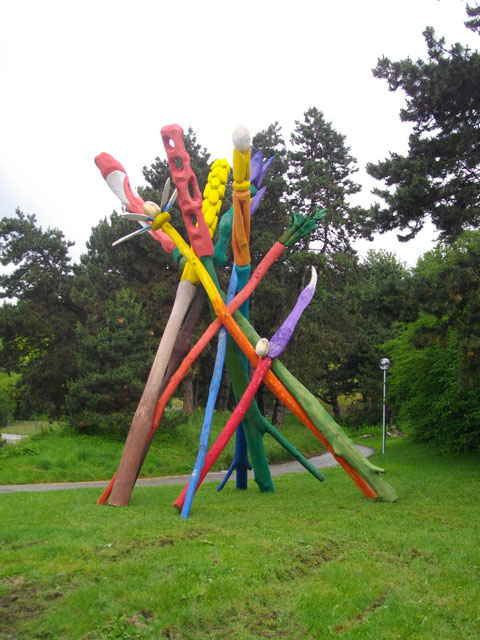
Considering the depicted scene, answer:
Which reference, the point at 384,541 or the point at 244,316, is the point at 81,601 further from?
the point at 244,316

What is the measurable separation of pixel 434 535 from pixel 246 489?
486cm

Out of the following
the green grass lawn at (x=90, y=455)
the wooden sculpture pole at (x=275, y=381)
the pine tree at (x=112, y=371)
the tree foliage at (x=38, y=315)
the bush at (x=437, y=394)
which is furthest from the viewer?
the tree foliage at (x=38, y=315)

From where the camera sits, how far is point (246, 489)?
11.1 metres

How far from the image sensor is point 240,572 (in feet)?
17.5

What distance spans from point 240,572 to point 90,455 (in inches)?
490

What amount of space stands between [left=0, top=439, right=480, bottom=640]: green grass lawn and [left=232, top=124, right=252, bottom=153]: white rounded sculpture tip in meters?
5.12

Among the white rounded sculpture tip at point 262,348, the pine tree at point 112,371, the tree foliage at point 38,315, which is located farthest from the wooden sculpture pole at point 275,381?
the tree foliage at point 38,315

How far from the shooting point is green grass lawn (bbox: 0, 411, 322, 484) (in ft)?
48.9

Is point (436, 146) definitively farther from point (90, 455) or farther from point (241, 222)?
point (90, 455)

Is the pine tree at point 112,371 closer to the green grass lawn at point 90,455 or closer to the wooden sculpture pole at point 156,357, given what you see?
the green grass lawn at point 90,455

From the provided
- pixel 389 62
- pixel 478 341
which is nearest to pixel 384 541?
pixel 478 341

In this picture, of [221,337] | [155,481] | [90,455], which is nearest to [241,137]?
[221,337]

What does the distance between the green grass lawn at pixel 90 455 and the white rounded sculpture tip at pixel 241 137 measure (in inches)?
402

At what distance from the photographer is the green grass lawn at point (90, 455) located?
14895 mm
